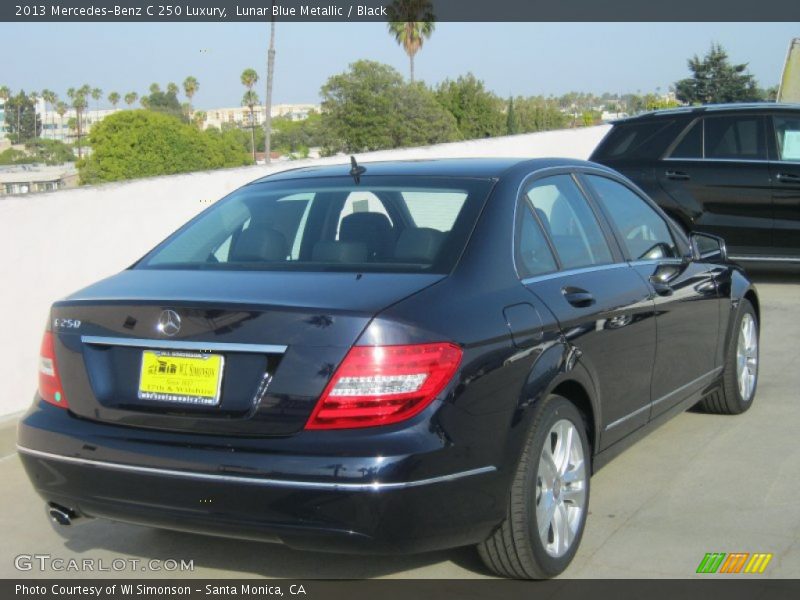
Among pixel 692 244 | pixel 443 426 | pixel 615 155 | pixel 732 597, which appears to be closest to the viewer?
pixel 443 426

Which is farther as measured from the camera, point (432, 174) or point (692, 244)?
point (692, 244)

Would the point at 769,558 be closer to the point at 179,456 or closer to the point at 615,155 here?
the point at 179,456

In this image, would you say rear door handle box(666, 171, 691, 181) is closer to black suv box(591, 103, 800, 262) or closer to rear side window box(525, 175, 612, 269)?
black suv box(591, 103, 800, 262)

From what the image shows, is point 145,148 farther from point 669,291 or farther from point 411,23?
point 669,291

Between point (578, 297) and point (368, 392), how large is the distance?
1290 mm

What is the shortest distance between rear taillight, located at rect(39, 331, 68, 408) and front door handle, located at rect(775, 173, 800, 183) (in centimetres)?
862

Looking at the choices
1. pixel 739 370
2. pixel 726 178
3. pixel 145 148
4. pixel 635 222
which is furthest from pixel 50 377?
pixel 145 148

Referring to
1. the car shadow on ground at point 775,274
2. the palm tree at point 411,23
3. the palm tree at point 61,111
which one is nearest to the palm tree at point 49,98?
the palm tree at point 61,111

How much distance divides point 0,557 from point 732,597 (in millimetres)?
2903

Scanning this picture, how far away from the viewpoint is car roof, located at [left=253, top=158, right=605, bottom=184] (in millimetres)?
4648

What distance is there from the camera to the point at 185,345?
3.67m

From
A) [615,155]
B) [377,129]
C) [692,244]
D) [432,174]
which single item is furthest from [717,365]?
[377,129]

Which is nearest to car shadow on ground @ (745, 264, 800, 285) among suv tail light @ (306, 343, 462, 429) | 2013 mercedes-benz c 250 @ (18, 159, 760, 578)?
2013 mercedes-benz c 250 @ (18, 159, 760, 578)

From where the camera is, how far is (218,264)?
4.37 m
